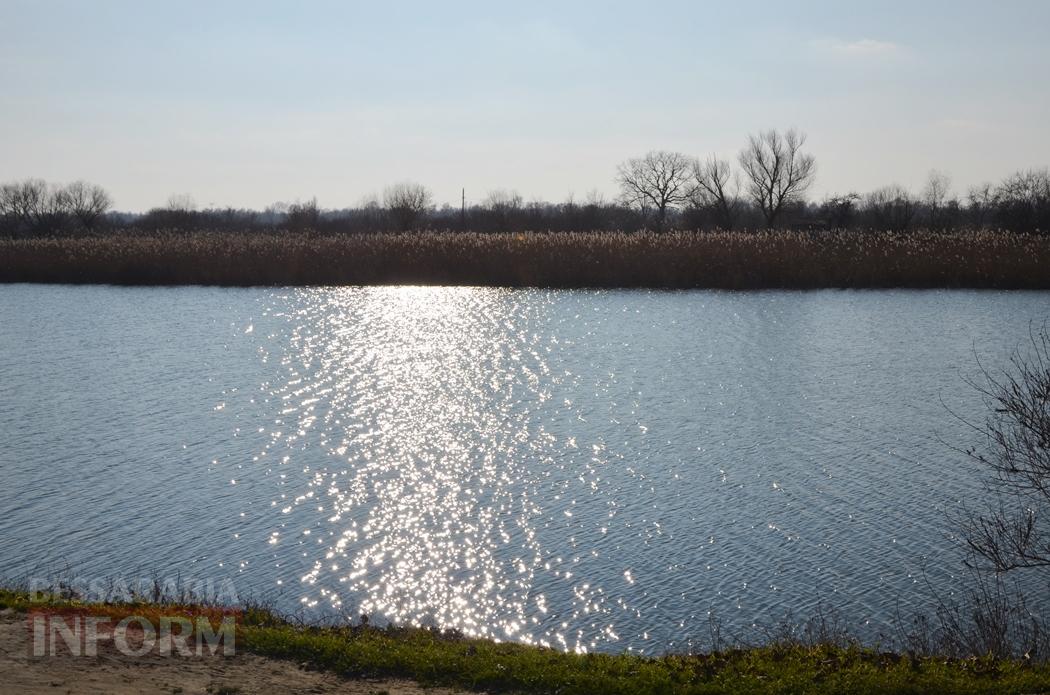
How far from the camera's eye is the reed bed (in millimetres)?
41656

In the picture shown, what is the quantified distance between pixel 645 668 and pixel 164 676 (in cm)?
355

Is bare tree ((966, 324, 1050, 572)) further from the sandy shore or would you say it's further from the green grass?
the sandy shore

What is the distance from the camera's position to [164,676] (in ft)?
22.9

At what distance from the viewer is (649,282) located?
43.2m

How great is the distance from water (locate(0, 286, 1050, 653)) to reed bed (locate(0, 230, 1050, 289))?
11.1m

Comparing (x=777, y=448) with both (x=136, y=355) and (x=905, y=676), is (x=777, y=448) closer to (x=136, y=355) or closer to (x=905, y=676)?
(x=905, y=676)

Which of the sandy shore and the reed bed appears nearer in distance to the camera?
the sandy shore

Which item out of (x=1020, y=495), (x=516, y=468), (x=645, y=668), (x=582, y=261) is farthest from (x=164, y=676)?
(x=582, y=261)

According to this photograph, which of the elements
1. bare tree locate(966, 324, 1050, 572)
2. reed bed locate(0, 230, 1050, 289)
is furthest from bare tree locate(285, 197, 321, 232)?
bare tree locate(966, 324, 1050, 572)

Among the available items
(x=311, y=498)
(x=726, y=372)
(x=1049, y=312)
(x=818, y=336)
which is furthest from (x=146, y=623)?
(x=1049, y=312)

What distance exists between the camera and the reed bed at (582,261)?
4166 centimetres

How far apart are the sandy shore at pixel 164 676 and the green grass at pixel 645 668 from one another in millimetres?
203

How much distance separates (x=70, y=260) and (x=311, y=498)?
4084 cm

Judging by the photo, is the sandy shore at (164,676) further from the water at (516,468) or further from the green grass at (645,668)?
the water at (516,468)
